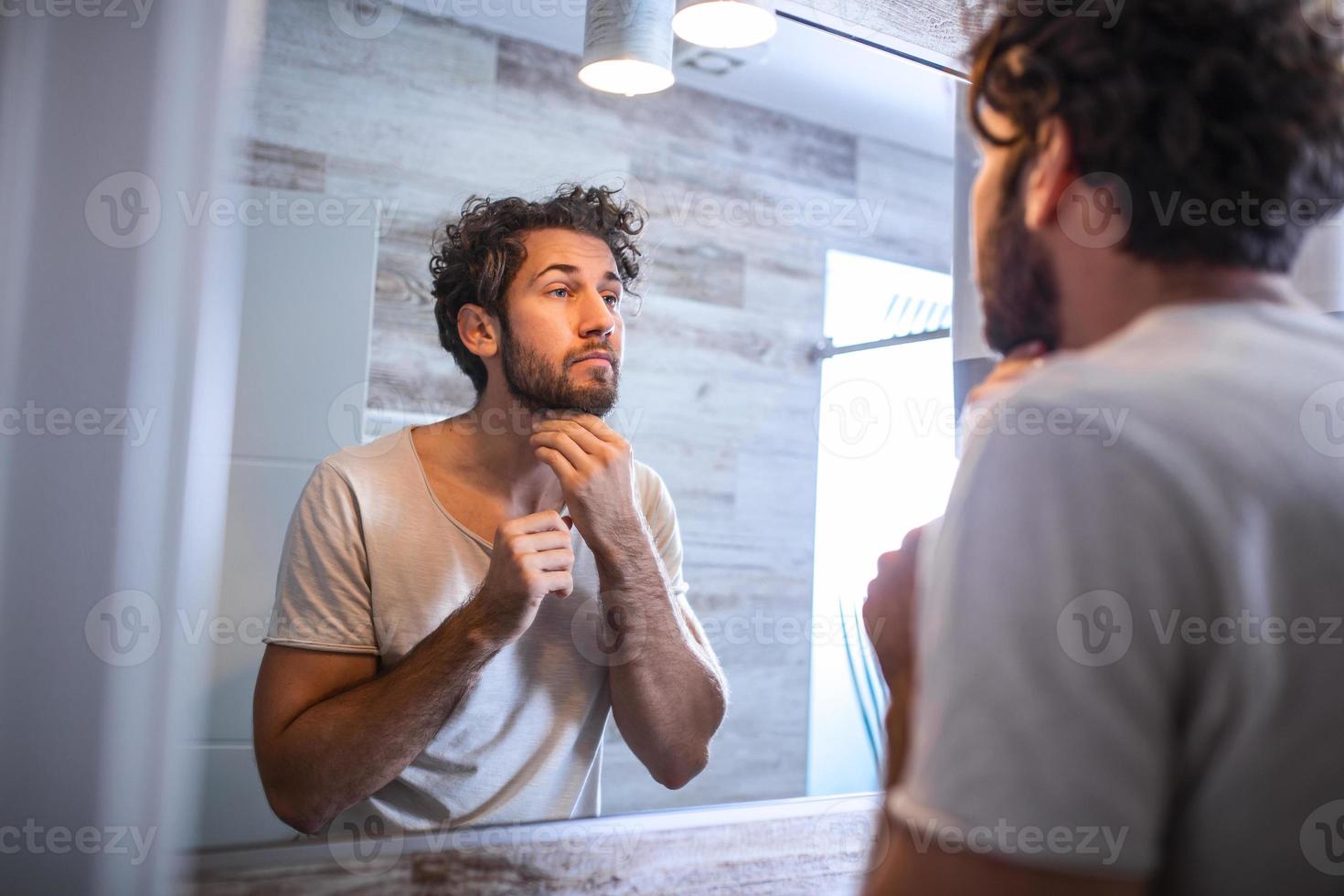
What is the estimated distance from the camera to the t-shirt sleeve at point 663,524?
1005 mm

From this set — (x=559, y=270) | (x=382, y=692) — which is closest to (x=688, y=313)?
(x=559, y=270)

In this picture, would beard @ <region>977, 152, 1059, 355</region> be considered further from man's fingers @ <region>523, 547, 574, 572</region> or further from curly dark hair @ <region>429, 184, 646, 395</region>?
curly dark hair @ <region>429, 184, 646, 395</region>

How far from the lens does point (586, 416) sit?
938mm

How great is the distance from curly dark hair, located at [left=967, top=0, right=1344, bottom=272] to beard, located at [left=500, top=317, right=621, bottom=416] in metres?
0.60

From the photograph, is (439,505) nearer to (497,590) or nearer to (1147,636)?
(497,590)

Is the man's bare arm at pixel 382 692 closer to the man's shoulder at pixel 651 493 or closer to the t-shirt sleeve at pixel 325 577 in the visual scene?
the t-shirt sleeve at pixel 325 577

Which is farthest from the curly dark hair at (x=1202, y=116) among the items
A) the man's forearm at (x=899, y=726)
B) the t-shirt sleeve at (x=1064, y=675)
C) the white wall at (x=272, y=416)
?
the white wall at (x=272, y=416)

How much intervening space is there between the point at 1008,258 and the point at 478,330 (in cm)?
66

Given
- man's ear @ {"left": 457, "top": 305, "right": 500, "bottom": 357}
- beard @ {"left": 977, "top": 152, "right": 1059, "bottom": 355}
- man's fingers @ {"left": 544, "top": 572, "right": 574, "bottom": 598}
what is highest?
man's ear @ {"left": 457, "top": 305, "right": 500, "bottom": 357}

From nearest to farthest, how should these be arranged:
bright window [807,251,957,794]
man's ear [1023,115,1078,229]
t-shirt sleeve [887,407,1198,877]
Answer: t-shirt sleeve [887,407,1198,877] < man's ear [1023,115,1078,229] < bright window [807,251,957,794]

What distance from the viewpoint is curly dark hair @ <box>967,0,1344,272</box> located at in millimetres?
391

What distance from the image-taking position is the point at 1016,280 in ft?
1.46

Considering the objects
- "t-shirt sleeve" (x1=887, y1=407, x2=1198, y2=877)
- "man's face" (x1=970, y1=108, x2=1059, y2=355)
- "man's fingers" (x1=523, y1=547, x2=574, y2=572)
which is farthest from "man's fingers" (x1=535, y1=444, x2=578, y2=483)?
"t-shirt sleeve" (x1=887, y1=407, x2=1198, y2=877)

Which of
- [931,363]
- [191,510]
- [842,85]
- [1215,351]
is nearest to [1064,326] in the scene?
[1215,351]
